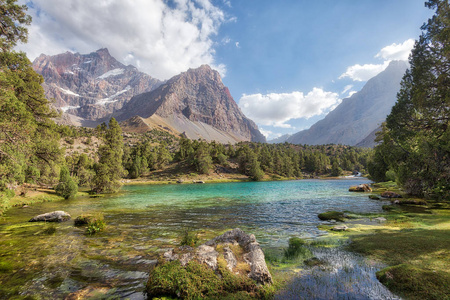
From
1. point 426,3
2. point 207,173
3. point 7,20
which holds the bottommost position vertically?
point 207,173

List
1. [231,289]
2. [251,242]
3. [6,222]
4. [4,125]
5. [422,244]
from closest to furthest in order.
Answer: [231,289]
[251,242]
[422,244]
[4,125]
[6,222]

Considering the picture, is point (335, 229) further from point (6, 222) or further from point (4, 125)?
point (6, 222)

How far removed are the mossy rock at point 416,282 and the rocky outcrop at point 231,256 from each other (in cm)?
489

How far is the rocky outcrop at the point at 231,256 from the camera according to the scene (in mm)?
7576

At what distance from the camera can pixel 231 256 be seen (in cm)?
830

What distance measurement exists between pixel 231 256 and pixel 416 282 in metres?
7.15

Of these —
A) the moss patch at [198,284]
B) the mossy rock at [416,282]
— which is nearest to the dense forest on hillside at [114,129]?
the moss patch at [198,284]

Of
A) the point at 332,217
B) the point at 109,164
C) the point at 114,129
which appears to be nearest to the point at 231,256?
the point at 332,217

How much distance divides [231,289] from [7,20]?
90.7ft

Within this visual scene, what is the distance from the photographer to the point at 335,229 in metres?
17.4

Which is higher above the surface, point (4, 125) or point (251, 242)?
point (4, 125)

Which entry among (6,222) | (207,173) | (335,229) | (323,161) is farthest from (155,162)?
(323,161)

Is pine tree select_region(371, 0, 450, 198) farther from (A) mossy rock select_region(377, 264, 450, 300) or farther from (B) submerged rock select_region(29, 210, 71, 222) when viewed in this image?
(B) submerged rock select_region(29, 210, 71, 222)

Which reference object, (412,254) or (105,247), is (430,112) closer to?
(412,254)
